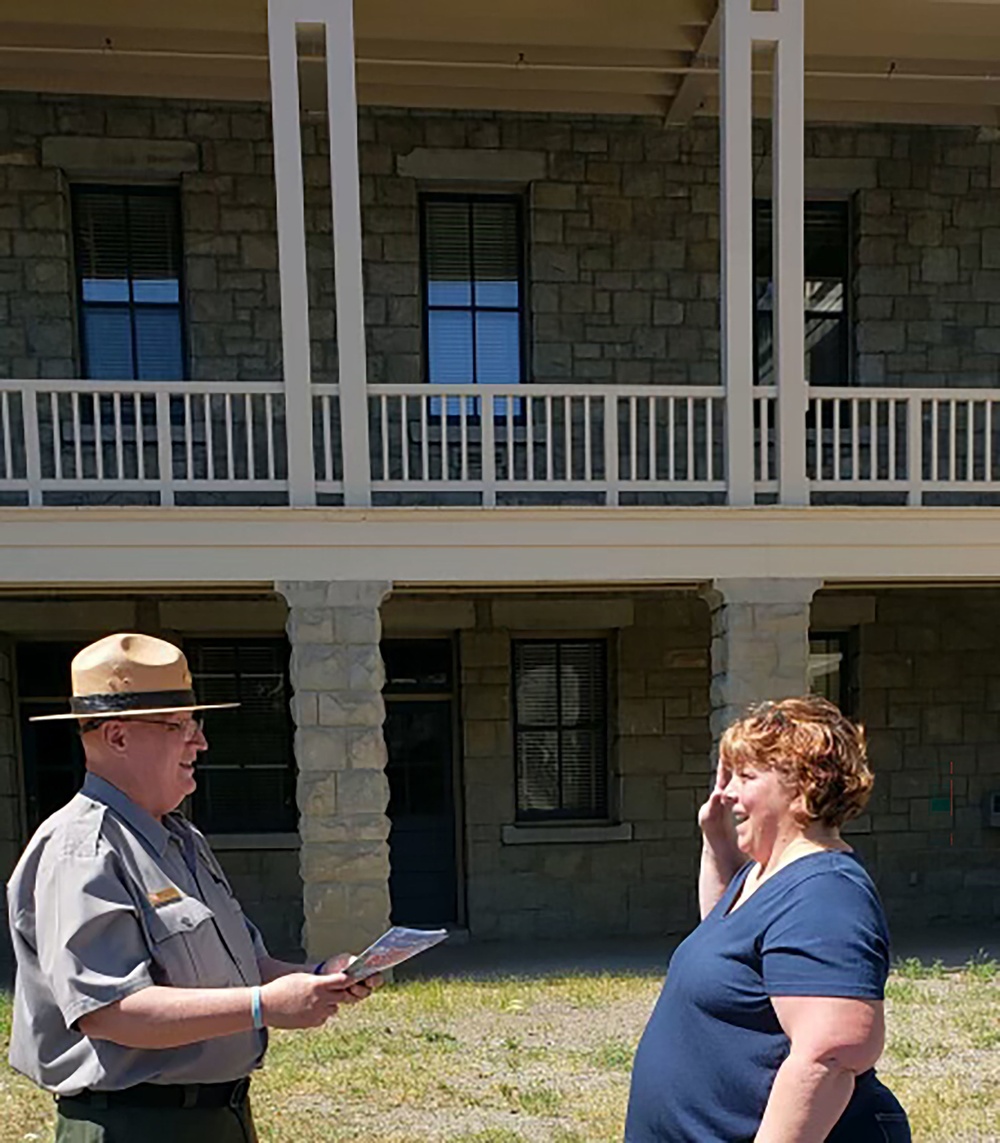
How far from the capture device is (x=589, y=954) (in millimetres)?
7148

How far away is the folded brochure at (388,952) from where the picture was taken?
181 cm

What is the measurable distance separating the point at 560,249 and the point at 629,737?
4154mm

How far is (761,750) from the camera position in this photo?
6.11 ft

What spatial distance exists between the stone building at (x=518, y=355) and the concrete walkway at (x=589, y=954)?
1.11 ft

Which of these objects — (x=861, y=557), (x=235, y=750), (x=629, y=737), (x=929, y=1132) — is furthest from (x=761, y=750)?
(x=235, y=750)


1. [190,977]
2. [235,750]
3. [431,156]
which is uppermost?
[431,156]

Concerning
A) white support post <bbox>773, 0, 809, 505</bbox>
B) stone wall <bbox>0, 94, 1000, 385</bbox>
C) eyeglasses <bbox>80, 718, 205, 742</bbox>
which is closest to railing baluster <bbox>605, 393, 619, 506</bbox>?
white support post <bbox>773, 0, 809, 505</bbox>

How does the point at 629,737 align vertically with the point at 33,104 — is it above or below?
below

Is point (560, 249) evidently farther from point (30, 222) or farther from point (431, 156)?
point (30, 222)

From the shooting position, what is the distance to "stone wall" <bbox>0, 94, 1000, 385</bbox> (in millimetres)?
7406

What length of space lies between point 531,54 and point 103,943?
705 centimetres

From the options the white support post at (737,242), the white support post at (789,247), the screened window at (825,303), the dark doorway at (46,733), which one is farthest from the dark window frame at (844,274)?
the dark doorway at (46,733)

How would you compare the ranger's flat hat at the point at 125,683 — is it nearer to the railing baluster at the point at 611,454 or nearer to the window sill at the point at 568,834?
the railing baluster at the point at 611,454

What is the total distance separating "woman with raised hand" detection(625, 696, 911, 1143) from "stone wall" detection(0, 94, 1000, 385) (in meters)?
6.27
